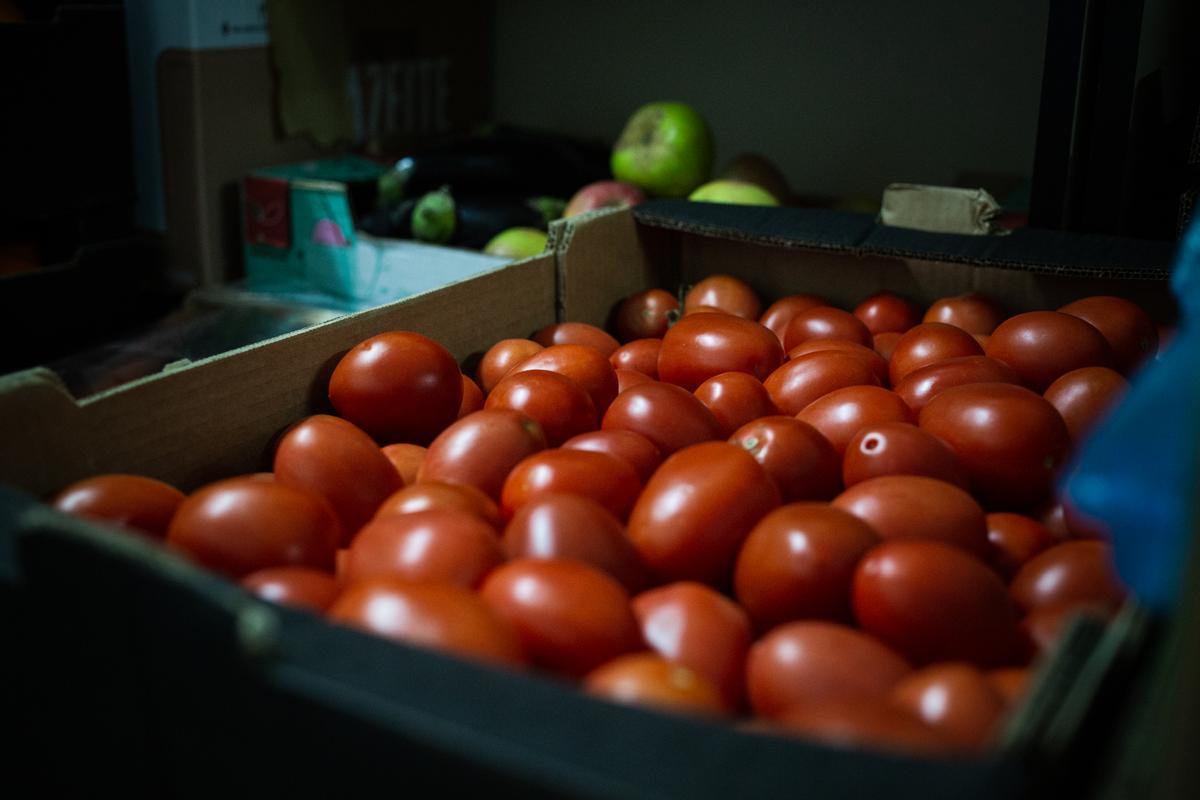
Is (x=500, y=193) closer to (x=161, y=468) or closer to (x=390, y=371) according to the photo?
(x=390, y=371)

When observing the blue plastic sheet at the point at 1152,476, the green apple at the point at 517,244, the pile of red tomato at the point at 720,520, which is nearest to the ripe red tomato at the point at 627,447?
the pile of red tomato at the point at 720,520

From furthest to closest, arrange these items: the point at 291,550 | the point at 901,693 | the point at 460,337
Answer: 1. the point at 460,337
2. the point at 291,550
3. the point at 901,693

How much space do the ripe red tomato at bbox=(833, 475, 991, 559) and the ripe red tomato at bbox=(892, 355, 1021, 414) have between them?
0.30 metres

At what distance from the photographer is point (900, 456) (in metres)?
1.05

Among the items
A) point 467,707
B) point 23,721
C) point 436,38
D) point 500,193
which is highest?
point 436,38

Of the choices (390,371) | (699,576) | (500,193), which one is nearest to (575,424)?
(390,371)

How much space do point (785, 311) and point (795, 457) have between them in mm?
632

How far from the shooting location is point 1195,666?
53 cm

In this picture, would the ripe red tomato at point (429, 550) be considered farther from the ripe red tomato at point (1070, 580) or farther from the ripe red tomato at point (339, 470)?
the ripe red tomato at point (1070, 580)

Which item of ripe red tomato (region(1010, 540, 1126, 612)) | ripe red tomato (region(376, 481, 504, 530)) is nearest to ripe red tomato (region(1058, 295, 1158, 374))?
ripe red tomato (region(1010, 540, 1126, 612))

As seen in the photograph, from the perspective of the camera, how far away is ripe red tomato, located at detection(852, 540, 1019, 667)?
82cm

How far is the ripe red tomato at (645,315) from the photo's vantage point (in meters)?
1.73

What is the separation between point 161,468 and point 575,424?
451 mm

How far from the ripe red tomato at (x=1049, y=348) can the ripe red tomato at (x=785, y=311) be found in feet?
1.16
